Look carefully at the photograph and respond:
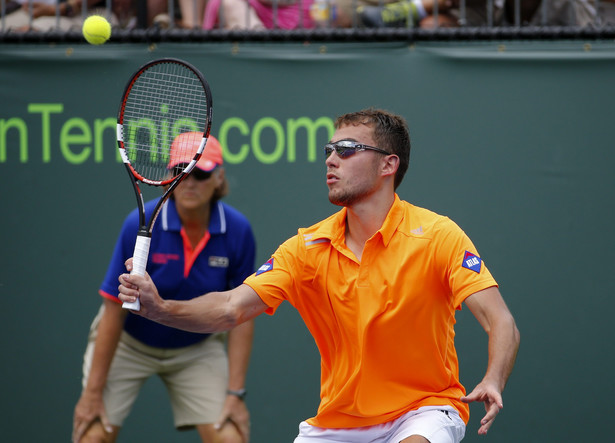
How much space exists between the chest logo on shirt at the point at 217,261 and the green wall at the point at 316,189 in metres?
0.73

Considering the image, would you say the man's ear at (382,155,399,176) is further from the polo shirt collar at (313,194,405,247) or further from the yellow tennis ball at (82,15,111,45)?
the yellow tennis ball at (82,15,111,45)

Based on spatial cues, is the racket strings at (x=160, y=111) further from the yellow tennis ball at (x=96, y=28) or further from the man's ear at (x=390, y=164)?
the man's ear at (x=390, y=164)

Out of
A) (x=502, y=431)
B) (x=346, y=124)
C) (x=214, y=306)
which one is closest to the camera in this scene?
(x=214, y=306)

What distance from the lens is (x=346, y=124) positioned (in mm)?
3609

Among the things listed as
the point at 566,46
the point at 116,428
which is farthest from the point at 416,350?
the point at 566,46

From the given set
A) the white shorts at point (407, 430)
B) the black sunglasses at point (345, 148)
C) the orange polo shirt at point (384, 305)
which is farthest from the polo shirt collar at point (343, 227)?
the white shorts at point (407, 430)

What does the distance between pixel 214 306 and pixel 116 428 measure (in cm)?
152

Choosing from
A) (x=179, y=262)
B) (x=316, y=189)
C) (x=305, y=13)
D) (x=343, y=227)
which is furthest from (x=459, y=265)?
(x=305, y=13)

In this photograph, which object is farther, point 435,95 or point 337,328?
point 435,95

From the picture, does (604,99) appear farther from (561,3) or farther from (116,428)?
(116,428)

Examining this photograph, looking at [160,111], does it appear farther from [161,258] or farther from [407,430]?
[407,430]

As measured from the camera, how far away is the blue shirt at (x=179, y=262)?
173 inches

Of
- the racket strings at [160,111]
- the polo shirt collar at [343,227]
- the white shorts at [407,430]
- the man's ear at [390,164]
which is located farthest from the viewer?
the racket strings at [160,111]

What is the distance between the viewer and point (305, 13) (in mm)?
5445
